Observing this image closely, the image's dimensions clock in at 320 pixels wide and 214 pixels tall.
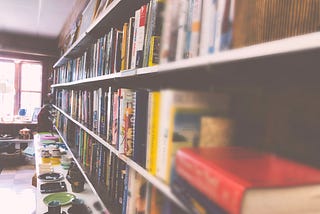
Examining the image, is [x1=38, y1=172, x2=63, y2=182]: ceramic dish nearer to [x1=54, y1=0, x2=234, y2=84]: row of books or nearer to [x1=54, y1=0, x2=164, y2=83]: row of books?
[x1=54, y1=0, x2=164, y2=83]: row of books

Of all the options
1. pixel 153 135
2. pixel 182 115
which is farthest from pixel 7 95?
pixel 182 115

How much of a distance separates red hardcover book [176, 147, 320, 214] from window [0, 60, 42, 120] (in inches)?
289

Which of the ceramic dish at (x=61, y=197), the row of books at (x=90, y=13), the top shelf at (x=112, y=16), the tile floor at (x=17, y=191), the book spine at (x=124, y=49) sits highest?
the row of books at (x=90, y=13)

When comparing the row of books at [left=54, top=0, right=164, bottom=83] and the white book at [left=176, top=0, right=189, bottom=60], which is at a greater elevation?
the row of books at [left=54, top=0, right=164, bottom=83]

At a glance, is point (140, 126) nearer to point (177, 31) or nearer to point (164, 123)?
point (164, 123)

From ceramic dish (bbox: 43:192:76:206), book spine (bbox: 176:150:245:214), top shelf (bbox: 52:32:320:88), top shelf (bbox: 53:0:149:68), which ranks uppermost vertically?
top shelf (bbox: 53:0:149:68)

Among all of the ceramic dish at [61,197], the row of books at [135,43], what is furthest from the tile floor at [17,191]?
the row of books at [135,43]

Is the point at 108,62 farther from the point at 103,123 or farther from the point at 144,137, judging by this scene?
the point at 144,137

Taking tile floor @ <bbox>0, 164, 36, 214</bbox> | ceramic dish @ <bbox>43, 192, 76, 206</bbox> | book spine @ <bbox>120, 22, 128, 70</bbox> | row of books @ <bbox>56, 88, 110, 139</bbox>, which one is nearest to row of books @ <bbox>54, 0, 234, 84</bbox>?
book spine @ <bbox>120, 22, 128, 70</bbox>

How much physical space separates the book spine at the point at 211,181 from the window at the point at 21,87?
7295 millimetres

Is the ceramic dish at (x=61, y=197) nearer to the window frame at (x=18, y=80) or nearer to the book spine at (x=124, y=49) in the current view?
the book spine at (x=124, y=49)

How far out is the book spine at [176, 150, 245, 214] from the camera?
0.40m

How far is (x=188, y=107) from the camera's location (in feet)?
1.58

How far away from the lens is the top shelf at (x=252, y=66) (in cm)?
43
